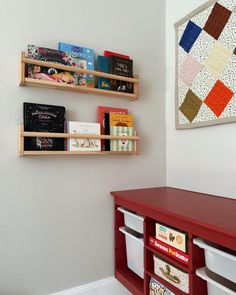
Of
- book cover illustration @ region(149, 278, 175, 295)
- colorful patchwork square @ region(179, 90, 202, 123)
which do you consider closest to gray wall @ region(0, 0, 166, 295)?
colorful patchwork square @ region(179, 90, 202, 123)

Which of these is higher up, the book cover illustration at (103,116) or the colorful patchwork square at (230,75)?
the colorful patchwork square at (230,75)

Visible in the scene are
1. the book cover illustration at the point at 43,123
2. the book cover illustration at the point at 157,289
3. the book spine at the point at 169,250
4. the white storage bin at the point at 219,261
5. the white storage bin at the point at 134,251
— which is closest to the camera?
the white storage bin at the point at 219,261

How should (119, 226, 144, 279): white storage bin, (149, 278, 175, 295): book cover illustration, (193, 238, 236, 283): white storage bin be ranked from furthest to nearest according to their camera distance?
(119, 226, 144, 279): white storage bin, (149, 278, 175, 295): book cover illustration, (193, 238, 236, 283): white storage bin

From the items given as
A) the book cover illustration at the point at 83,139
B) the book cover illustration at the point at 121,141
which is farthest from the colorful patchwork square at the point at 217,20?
the book cover illustration at the point at 83,139

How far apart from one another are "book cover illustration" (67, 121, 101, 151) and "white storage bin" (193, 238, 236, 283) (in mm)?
777

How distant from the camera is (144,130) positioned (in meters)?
1.79

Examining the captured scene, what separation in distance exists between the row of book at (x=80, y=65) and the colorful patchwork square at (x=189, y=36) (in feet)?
1.29

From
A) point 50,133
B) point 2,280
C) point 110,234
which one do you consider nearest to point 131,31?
point 50,133

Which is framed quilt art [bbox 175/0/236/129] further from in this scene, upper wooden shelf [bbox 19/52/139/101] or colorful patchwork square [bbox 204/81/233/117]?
upper wooden shelf [bbox 19/52/139/101]

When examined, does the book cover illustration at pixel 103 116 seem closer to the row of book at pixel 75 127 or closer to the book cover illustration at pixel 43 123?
the row of book at pixel 75 127

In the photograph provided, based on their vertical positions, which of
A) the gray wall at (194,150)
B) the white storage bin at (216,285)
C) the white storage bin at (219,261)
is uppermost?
the gray wall at (194,150)

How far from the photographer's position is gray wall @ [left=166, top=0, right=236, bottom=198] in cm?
140

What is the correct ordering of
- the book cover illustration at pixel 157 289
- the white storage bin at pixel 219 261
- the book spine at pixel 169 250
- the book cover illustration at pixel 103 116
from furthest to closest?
the book cover illustration at pixel 103 116 < the book cover illustration at pixel 157 289 < the book spine at pixel 169 250 < the white storage bin at pixel 219 261

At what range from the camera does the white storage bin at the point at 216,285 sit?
0.91m
